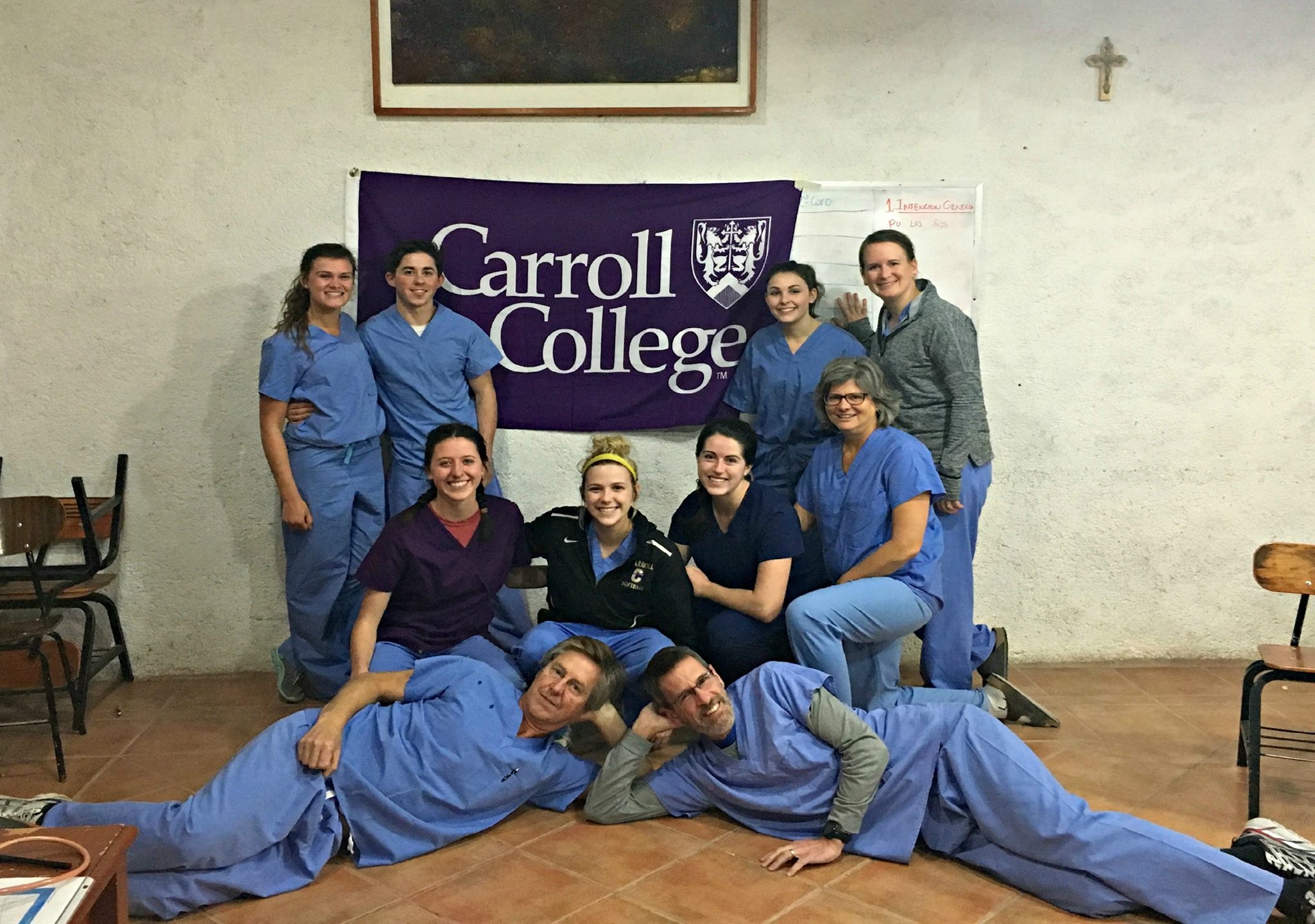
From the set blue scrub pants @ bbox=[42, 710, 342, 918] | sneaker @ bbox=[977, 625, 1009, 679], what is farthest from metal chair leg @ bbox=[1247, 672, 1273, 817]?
blue scrub pants @ bbox=[42, 710, 342, 918]

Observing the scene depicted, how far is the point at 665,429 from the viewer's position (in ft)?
12.8

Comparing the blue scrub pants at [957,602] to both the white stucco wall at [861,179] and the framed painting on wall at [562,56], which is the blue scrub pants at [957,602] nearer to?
the white stucco wall at [861,179]

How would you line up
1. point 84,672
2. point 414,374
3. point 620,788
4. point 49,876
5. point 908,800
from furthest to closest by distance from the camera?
1. point 414,374
2. point 84,672
3. point 620,788
4. point 908,800
5. point 49,876

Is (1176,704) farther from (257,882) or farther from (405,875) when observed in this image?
(257,882)

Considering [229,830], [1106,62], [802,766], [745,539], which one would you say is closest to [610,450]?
[745,539]

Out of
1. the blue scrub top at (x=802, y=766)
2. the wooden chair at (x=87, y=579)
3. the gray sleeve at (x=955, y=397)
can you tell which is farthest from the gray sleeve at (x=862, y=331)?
the wooden chair at (x=87, y=579)

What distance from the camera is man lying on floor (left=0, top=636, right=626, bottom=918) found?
2.28 meters

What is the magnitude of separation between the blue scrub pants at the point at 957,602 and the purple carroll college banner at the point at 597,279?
2.96 feet

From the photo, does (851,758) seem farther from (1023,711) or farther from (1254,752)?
(1023,711)

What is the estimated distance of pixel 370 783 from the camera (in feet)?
8.10

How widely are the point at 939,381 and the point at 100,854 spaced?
2616 mm

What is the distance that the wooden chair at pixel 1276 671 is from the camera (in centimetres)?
275

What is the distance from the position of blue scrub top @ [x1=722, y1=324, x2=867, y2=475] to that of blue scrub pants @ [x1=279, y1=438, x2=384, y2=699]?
4.16 feet

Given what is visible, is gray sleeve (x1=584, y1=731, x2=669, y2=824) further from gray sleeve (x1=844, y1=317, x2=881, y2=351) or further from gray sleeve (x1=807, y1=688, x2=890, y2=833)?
gray sleeve (x1=844, y1=317, x2=881, y2=351)
